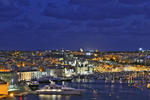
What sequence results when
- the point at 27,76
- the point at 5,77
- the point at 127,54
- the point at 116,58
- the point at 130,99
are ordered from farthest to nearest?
the point at 127,54 < the point at 116,58 < the point at 27,76 < the point at 5,77 < the point at 130,99

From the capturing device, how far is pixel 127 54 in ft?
427

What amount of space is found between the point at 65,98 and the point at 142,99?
5300 millimetres

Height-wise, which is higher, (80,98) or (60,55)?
(60,55)

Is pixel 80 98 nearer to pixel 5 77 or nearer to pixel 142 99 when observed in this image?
pixel 142 99

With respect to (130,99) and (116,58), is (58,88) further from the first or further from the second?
(116,58)

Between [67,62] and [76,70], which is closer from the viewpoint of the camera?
[76,70]

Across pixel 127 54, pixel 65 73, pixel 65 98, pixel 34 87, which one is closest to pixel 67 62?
pixel 65 73

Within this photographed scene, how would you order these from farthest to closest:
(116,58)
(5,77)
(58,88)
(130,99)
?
1. (116,58)
2. (5,77)
3. (58,88)
4. (130,99)

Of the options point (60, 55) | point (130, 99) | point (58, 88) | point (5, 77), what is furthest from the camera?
point (60, 55)

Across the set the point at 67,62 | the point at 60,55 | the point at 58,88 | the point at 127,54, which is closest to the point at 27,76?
the point at 58,88

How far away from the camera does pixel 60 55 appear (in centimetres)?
11006

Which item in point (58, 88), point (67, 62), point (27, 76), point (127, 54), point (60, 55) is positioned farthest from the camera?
point (127, 54)

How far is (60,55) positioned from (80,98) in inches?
3071

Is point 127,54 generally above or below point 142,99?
above
